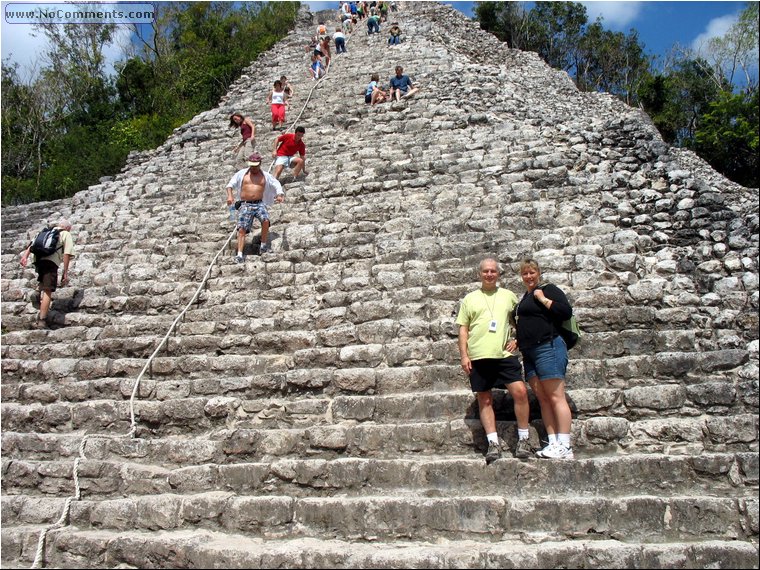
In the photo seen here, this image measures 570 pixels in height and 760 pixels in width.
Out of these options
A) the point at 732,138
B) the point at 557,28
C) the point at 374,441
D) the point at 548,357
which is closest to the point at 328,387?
the point at 374,441

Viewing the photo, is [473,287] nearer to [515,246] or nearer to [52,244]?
[515,246]

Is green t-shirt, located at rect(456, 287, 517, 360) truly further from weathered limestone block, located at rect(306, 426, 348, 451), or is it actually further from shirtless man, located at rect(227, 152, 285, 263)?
shirtless man, located at rect(227, 152, 285, 263)

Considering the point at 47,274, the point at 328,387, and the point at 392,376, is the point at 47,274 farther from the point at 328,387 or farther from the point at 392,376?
the point at 392,376

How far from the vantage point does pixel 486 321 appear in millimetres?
3287

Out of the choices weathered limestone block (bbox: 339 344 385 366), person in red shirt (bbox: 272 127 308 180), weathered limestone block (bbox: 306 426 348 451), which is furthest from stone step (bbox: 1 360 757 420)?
person in red shirt (bbox: 272 127 308 180)

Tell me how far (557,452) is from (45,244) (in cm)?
503

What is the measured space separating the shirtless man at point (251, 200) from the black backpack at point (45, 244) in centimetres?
176

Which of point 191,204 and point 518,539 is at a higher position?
point 191,204

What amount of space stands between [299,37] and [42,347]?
1407 centimetres

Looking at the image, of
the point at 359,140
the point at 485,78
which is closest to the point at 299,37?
the point at 485,78

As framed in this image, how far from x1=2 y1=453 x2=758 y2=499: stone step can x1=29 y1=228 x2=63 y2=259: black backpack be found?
235 centimetres

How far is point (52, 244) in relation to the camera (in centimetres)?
522

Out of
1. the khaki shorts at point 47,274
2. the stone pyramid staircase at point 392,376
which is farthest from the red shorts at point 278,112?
the khaki shorts at point 47,274

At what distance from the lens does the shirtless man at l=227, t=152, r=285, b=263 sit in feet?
18.5
